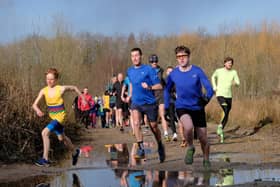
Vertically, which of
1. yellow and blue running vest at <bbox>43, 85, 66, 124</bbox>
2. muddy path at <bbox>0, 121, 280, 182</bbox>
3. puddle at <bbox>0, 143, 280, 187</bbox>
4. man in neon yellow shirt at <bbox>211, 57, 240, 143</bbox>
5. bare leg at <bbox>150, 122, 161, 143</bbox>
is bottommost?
puddle at <bbox>0, 143, 280, 187</bbox>

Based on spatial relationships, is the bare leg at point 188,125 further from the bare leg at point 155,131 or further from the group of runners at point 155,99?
the bare leg at point 155,131

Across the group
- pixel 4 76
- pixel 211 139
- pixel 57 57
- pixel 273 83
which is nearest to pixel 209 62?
pixel 273 83

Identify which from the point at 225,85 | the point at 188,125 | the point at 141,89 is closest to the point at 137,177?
the point at 188,125

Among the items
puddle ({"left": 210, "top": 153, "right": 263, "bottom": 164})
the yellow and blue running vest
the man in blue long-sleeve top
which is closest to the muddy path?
puddle ({"left": 210, "top": 153, "right": 263, "bottom": 164})

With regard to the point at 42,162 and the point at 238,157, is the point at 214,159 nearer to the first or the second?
the point at 238,157

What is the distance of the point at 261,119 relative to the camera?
18.9m

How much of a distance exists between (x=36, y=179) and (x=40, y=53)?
12887 mm

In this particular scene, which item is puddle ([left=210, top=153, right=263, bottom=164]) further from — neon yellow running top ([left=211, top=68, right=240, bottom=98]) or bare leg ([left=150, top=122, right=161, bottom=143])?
neon yellow running top ([left=211, top=68, right=240, bottom=98])

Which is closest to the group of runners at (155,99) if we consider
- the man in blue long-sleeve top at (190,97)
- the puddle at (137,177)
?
the man in blue long-sleeve top at (190,97)

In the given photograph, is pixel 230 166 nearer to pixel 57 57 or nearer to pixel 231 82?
pixel 231 82

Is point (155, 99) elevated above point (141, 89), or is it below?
below

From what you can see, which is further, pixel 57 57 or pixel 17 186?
pixel 57 57

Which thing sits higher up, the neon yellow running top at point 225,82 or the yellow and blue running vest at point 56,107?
the neon yellow running top at point 225,82

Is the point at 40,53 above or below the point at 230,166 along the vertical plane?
above
